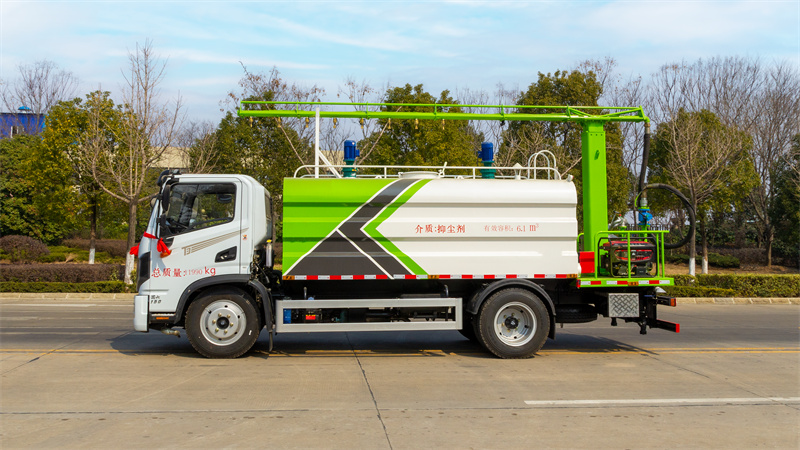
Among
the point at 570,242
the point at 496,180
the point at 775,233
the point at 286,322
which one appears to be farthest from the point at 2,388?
the point at 775,233

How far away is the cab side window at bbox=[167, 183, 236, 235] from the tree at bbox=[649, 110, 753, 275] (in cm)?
1887

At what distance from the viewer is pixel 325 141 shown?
33469 mm

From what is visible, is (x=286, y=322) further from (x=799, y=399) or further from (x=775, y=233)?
(x=775, y=233)

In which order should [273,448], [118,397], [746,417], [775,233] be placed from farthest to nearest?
1. [775,233]
2. [118,397]
3. [746,417]
4. [273,448]

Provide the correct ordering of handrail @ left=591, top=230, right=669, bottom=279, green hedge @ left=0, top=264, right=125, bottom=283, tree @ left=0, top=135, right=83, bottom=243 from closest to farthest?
handrail @ left=591, top=230, right=669, bottom=279 < green hedge @ left=0, top=264, right=125, bottom=283 < tree @ left=0, top=135, right=83, bottom=243

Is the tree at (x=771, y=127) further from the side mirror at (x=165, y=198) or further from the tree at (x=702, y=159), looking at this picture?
the side mirror at (x=165, y=198)

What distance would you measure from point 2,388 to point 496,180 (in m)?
6.81

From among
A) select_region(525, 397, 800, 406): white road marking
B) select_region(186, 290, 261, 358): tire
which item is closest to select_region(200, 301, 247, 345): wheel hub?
select_region(186, 290, 261, 358): tire

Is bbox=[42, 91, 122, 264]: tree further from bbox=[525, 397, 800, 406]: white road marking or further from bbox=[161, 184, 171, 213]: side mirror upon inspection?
bbox=[525, 397, 800, 406]: white road marking

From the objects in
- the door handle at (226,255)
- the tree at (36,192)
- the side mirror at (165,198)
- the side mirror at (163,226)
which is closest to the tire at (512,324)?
the door handle at (226,255)

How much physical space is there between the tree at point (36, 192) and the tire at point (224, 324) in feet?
55.0

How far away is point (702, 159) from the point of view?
80.7 ft

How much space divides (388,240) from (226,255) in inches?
90.8

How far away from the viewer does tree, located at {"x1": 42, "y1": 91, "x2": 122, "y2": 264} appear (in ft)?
69.6
